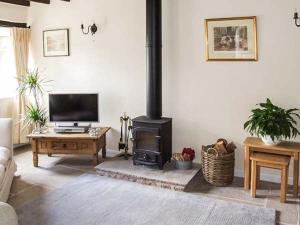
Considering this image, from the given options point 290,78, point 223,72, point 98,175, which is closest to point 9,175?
point 98,175

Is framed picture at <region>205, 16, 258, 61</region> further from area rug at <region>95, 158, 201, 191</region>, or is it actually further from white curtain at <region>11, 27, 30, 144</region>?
white curtain at <region>11, 27, 30, 144</region>

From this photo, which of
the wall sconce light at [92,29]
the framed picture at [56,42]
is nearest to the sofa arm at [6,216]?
the wall sconce light at [92,29]

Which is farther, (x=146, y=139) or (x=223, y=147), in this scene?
(x=146, y=139)

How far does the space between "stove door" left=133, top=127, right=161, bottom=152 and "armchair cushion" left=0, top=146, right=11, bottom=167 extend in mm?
1479

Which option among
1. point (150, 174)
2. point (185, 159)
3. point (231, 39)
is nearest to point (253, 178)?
point (185, 159)

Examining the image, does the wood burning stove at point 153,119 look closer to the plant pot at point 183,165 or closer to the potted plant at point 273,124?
the plant pot at point 183,165

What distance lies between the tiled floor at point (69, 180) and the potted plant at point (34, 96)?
610 mm

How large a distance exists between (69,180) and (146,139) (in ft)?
3.53

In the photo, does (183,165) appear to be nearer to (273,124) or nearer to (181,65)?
(273,124)

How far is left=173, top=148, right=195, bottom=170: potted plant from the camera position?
3.77 meters

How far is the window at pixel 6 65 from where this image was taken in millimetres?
4973

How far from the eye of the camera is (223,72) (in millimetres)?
3775

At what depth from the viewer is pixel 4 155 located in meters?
3.28

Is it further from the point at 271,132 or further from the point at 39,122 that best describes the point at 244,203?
the point at 39,122
